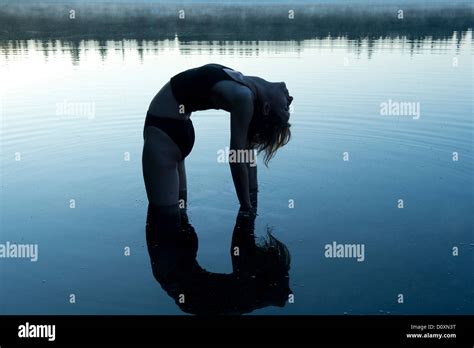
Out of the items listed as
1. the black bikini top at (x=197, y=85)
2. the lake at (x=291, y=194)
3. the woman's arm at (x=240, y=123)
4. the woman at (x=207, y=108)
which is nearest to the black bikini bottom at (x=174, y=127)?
the woman at (x=207, y=108)

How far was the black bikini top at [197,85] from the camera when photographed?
17.1 ft

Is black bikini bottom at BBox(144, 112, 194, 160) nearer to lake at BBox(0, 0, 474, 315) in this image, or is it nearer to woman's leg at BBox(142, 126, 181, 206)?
woman's leg at BBox(142, 126, 181, 206)

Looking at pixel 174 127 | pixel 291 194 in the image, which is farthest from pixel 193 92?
pixel 291 194

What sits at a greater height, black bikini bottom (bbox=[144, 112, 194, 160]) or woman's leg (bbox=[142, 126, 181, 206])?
black bikini bottom (bbox=[144, 112, 194, 160])

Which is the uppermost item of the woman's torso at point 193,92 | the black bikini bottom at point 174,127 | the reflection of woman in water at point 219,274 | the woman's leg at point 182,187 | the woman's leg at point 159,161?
the woman's torso at point 193,92

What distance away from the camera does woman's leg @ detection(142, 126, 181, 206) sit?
18.4 ft

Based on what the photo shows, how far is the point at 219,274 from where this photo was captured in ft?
15.5

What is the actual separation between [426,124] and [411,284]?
6.02m

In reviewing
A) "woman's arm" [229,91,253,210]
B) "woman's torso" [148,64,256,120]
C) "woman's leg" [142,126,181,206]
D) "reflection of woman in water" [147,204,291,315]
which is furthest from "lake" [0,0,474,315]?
"woman's torso" [148,64,256,120]

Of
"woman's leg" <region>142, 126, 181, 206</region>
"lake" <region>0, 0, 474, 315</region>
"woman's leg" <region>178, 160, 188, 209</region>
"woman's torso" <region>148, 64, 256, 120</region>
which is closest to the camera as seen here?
"lake" <region>0, 0, 474, 315</region>

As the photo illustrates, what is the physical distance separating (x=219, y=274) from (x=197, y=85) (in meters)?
1.80

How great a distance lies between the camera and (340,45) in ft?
78.2

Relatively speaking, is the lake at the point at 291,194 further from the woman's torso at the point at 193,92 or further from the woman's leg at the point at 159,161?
the woman's torso at the point at 193,92

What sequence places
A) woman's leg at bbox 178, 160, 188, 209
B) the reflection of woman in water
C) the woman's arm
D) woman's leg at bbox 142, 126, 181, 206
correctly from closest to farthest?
1. the reflection of woman in water
2. the woman's arm
3. woman's leg at bbox 142, 126, 181, 206
4. woman's leg at bbox 178, 160, 188, 209
